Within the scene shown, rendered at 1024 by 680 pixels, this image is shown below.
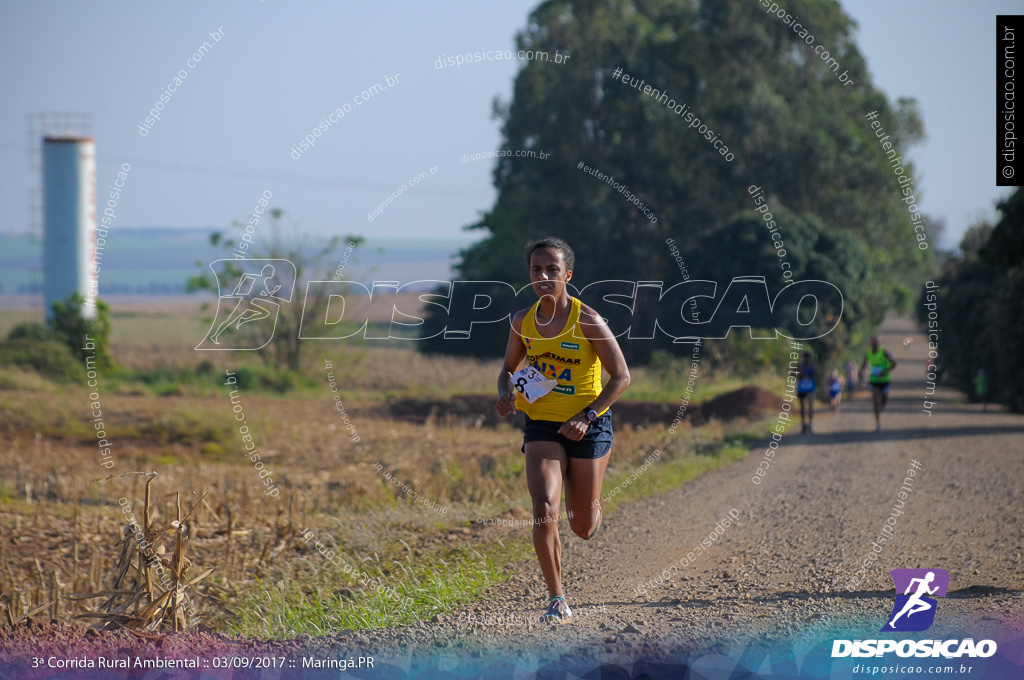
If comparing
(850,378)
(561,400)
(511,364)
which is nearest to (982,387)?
(850,378)

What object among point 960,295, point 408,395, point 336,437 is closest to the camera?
point 336,437

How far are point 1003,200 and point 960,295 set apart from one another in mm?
12092

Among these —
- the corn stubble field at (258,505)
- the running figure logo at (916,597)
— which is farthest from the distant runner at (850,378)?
the running figure logo at (916,597)

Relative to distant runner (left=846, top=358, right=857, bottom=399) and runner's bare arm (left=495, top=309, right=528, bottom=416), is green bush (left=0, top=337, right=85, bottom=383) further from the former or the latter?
runner's bare arm (left=495, top=309, right=528, bottom=416)

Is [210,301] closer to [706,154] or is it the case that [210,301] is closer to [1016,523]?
[706,154]

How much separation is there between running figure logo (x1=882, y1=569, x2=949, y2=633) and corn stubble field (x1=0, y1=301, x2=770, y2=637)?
8.42 feet

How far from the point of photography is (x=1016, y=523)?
8.05 meters

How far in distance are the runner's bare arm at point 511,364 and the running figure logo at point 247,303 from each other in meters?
17.5

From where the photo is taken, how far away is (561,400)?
492 cm

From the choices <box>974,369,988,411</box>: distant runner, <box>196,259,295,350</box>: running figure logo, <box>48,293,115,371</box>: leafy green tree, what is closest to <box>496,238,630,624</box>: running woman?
<box>196,259,295,350</box>: running figure logo

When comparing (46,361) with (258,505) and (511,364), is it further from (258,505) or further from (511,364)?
(511,364)

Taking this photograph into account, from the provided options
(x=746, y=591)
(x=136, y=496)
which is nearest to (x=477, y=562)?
(x=746, y=591)

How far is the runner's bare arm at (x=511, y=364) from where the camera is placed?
16.5 feet

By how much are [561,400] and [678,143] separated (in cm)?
2768
